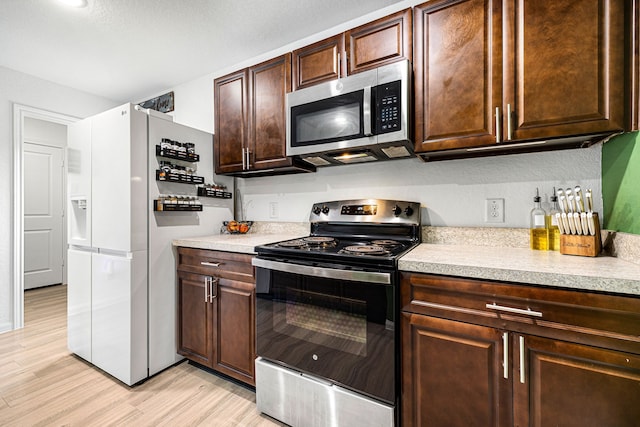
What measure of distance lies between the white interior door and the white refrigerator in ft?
9.00

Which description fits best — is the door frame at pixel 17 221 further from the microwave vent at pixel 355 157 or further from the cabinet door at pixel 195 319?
the microwave vent at pixel 355 157

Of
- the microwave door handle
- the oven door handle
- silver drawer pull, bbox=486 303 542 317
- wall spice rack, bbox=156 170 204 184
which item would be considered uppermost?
the microwave door handle

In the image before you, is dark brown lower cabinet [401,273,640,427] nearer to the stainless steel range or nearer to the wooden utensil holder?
the stainless steel range

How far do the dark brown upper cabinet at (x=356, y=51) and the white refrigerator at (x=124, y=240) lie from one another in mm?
1053

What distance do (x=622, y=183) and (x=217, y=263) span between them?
2157 mm

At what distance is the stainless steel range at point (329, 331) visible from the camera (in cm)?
127

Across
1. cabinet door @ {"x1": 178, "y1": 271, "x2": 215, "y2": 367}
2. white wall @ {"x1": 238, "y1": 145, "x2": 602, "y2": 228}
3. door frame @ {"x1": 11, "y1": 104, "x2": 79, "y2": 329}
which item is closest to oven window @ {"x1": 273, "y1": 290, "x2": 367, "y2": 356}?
cabinet door @ {"x1": 178, "y1": 271, "x2": 215, "y2": 367}

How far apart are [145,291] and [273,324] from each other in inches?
39.0

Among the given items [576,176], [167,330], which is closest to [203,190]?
[167,330]

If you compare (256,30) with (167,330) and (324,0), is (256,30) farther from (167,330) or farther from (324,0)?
(167,330)

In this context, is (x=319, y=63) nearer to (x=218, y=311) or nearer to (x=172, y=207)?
(x=172, y=207)

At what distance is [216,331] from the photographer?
190 centimetres

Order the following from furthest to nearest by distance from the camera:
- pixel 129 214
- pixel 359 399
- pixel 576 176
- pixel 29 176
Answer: pixel 29 176
pixel 129 214
pixel 576 176
pixel 359 399

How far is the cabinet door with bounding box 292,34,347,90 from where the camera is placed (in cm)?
179
